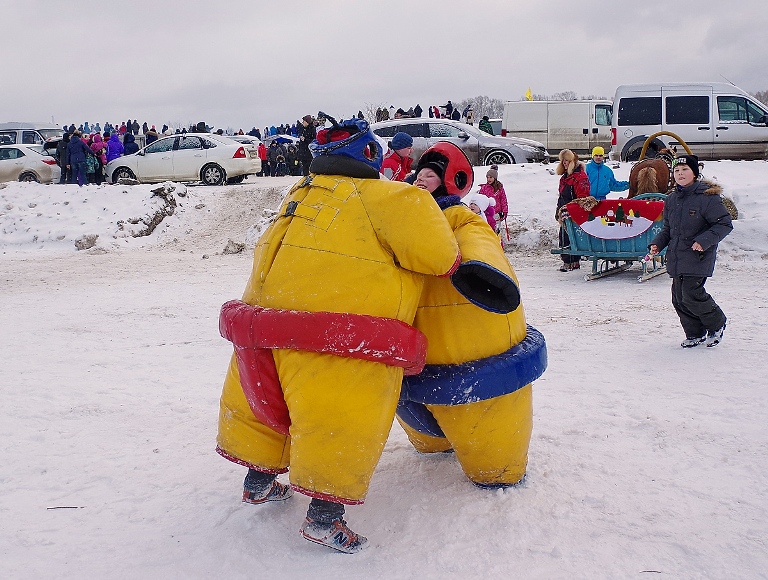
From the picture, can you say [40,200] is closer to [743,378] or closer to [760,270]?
[760,270]

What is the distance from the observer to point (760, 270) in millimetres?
9445

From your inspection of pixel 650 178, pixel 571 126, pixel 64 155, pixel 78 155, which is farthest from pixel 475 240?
pixel 571 126

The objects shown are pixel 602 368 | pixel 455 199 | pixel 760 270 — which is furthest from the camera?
pixel 760 270

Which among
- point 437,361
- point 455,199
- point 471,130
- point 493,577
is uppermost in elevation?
point 471,130

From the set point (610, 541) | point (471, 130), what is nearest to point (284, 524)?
point (610, 541)

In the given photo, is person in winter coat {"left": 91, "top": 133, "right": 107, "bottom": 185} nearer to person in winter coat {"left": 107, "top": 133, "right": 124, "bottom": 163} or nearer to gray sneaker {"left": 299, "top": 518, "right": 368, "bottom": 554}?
person in winter coat {"left": 107, "top": 133, "right": 124, "bottom": 163}

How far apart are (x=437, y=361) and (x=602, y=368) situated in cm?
261

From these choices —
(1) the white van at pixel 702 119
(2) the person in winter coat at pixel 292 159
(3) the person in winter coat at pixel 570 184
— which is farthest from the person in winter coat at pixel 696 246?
(2) the person in winter coat at pixel 292 159

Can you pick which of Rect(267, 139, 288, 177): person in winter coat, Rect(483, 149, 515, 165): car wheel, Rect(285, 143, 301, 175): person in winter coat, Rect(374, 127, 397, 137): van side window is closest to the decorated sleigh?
Rect(483, 149, 515, 165): car wheel

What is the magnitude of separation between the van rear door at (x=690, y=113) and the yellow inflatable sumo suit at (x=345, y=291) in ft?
50.3

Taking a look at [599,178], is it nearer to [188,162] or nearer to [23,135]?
[188,162]

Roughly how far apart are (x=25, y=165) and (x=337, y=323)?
19.8 meters

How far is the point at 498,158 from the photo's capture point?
59.1ft

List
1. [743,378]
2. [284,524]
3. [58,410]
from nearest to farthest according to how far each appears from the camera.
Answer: [284,524] → [58,410] → [743,378]
